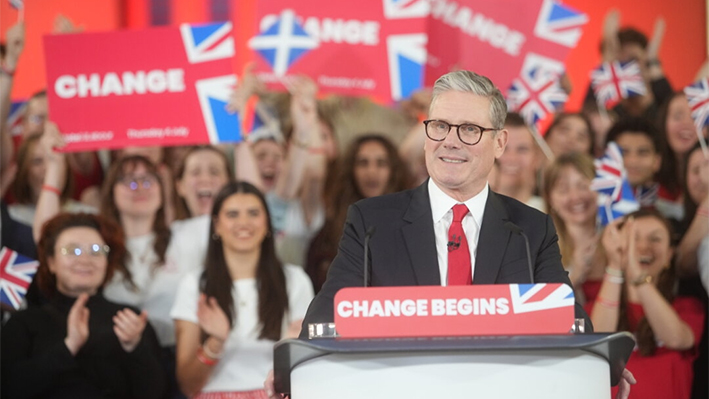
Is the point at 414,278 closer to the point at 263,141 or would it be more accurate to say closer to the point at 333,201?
the point at 333,201

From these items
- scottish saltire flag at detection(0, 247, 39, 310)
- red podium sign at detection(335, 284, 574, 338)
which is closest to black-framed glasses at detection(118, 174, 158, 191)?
scottish saltire flag at detection(0, 247, 39, 310)

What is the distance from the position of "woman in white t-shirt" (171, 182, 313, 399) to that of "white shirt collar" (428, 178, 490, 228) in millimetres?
1980

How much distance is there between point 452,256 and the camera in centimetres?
223

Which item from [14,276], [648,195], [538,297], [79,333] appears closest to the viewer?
[538,297]

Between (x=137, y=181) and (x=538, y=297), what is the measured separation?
10.7 ft

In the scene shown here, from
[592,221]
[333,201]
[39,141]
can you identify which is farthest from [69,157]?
[592,221]

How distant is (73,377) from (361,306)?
8.89 ft

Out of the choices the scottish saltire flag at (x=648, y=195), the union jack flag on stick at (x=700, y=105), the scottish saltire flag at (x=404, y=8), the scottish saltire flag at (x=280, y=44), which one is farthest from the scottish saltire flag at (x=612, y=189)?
the scottish saltire flag at (x=280, y=44)

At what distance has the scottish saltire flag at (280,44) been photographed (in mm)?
4820

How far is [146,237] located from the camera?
15.1 ft

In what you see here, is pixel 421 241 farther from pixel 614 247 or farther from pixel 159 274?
pixel 159 274

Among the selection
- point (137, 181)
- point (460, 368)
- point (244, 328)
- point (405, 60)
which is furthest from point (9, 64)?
point (460, 368)

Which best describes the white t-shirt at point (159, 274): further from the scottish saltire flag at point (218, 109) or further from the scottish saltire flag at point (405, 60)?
the scottish saltire flag at point (405, 60)

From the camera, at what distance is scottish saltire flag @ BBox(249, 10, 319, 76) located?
15.8 ft
